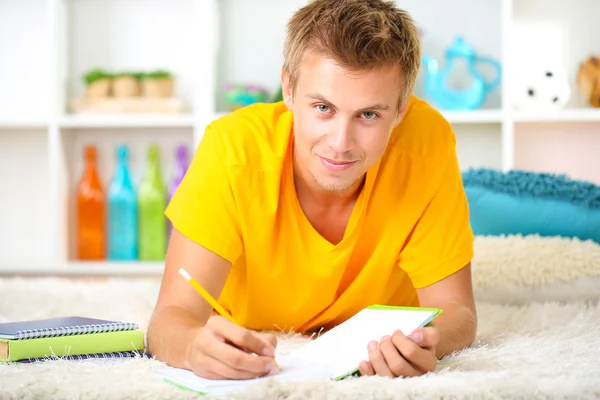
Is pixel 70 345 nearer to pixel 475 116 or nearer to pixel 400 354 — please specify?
pixel 400 354

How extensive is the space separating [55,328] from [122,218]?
1.79 m

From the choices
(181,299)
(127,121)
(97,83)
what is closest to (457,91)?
(127,121)

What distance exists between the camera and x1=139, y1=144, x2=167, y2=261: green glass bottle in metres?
2.96

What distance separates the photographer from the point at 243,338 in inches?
38.4

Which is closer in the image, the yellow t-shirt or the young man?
the young man

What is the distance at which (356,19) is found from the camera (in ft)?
4.18

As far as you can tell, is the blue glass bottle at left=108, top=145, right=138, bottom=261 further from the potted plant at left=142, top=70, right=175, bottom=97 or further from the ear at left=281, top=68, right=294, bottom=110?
the ear at left=281, top=68, right=294, bottom=110

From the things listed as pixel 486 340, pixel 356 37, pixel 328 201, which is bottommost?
pixel 486 340

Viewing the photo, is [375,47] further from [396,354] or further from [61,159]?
[61,159]

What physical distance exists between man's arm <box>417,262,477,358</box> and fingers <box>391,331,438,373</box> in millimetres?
154

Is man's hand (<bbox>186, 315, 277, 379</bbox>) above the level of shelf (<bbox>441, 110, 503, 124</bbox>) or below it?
below

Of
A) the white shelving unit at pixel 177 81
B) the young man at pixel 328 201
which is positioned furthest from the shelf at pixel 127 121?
the young man at pixel 328 201

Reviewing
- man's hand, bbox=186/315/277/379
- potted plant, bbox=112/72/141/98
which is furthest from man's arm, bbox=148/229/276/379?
potted plant, bbox=112/72/141/98

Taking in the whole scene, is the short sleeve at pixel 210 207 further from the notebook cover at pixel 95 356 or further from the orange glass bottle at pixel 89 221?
the orange glass bottle at pixel 89 221
